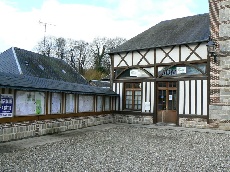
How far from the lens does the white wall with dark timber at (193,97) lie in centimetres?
1138

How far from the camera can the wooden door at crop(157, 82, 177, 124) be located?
1245cm

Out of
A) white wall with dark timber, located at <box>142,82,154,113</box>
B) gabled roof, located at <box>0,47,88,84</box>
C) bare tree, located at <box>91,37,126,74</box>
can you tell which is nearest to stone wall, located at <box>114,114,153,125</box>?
white wall with dark timber, located at <box>142,82,154,113</box>

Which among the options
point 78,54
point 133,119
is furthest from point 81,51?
point 133,119

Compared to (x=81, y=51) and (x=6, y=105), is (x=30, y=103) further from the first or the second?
(x=81, y=51)

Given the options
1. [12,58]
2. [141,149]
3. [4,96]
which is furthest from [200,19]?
[12,58]

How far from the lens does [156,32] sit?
14.6 meters

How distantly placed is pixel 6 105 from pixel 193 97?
8010mm

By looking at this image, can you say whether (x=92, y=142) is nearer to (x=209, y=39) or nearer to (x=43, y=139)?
(x=43, y=139)

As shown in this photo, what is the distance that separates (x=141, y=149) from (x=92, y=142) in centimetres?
168

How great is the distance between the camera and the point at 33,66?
57.6ft

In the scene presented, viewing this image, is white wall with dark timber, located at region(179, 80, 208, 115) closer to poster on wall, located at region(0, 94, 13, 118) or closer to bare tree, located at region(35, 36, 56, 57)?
poster on wall, located at region(0, 94, 13, 118)

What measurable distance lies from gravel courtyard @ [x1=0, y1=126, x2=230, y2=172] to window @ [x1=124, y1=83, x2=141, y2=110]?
5.52 meters

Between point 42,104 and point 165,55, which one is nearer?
point 42,104

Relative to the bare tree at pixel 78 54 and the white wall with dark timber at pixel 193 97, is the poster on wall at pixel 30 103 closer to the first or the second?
the white wall with dark timber at pixel 193 97
